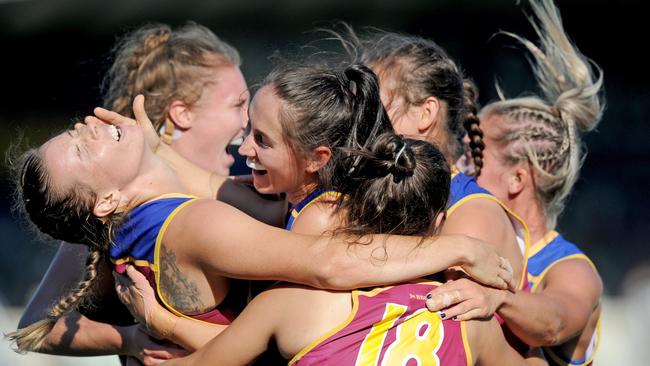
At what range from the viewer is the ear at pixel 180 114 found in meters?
3.26

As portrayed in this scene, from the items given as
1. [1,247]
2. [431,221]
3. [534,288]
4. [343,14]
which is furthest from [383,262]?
[1,247]

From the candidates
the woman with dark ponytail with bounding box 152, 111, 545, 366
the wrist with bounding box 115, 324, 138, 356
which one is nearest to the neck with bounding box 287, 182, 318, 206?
the woman with dark ponytail with bounding box 152, 111, 545, 366

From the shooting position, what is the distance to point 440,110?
9.35ft

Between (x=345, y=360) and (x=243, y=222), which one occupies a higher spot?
(x=243, y=222)

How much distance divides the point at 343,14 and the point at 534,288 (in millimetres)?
6802

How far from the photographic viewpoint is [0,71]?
10711 mm

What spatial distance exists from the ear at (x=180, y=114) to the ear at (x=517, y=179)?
1291mm

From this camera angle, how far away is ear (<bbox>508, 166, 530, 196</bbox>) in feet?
A: 10.9

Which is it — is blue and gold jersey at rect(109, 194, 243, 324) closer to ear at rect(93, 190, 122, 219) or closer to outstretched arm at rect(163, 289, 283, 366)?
ear at rect(93, 190, 122, 219)

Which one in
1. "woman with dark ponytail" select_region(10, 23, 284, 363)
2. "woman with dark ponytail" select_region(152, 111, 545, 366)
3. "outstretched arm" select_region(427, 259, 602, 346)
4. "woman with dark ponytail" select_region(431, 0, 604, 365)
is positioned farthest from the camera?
"woman with dark ponytail" select_region(431, 0, 604, 365)

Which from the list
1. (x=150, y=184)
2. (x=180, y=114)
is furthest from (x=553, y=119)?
(x=150, y=184)

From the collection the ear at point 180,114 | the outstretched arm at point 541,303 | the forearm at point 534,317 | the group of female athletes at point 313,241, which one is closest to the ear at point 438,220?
the group of female athletes at point 313,241

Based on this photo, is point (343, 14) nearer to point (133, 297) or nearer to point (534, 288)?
point (534, 288)

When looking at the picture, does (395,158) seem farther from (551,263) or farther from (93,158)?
(551,263)
